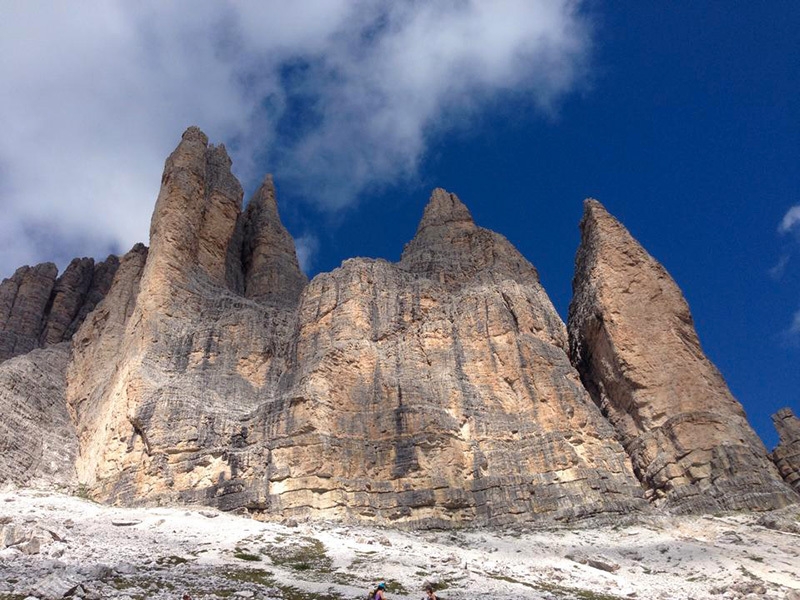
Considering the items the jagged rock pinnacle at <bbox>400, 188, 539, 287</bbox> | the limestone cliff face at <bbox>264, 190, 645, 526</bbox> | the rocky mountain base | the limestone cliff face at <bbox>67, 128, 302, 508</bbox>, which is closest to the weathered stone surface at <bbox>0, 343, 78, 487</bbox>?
the limestone cliff face at <bbox>67, 128, 302, 508</bbox>

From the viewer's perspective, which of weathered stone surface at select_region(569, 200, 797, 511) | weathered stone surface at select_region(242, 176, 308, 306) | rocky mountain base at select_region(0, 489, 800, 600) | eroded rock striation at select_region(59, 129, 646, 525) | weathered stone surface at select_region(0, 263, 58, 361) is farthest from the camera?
weathered stone surface at select_region(0, 263, 58, 361)

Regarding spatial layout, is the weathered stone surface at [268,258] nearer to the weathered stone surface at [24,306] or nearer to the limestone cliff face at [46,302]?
the limestone cliff face at [46,302]

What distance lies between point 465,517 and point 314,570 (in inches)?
655

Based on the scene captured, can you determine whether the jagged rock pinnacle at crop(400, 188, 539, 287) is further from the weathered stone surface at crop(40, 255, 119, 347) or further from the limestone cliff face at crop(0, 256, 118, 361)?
the weathered stone surface at crop(40, 255, 119, 347)

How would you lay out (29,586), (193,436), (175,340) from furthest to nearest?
1. (175,340)
2. (193,436)
3. (29,586)

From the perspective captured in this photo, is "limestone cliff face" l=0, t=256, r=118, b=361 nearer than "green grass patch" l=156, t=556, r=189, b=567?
No

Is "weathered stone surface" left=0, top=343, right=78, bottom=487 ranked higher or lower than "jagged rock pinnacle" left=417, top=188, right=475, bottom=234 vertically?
lower

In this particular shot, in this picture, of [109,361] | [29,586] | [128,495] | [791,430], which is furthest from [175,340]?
[791,430]

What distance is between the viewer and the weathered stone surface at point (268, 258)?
71750 mm

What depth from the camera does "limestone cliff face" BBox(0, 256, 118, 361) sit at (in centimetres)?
7338

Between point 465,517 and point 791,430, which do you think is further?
point 791,430

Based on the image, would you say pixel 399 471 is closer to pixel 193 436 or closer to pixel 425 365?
pixel 425 365

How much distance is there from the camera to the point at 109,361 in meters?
58.1

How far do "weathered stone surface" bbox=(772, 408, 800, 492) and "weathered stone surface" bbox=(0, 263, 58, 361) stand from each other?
68.6 m
